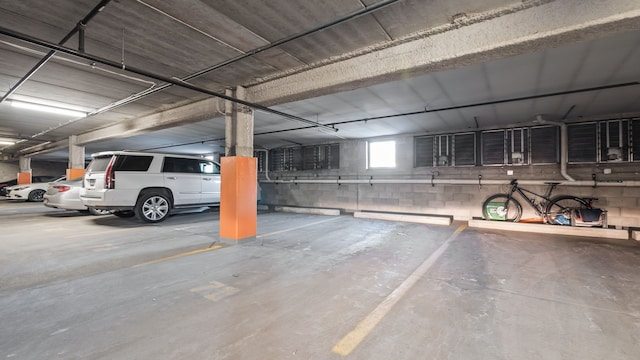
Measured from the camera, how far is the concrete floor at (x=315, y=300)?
5.76ft

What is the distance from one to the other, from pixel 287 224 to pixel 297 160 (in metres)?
4.41

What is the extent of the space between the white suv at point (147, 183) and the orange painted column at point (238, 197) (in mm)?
2791

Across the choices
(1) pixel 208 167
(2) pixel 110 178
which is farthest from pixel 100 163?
(1) pixel 208 167

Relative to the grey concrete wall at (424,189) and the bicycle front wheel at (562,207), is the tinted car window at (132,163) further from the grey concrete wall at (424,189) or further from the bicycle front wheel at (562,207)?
the bicycle front wheel at (562,207)

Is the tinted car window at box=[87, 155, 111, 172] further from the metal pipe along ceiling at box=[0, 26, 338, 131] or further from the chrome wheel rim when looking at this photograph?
the metal pipe along ceiling at box=[0, 26, 338, 131]

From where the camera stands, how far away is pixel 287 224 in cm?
669

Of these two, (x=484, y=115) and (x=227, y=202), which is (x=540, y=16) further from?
(x=227, y=202)

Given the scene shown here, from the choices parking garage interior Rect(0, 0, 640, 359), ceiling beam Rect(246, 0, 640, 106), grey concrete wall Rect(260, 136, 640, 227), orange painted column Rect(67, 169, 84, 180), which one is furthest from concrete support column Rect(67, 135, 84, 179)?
ceiling beam Rect(246, 0, 640, 106)

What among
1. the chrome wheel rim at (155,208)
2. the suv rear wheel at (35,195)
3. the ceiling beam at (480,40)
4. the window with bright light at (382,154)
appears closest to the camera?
the ceiling beam at (480,40)

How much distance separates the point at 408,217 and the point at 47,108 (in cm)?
937

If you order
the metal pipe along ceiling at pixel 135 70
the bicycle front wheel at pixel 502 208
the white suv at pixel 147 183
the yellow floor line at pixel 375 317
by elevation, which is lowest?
the yellow floor line at pixel 375 317

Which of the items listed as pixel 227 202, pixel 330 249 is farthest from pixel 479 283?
pixel 227 202

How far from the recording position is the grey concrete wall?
5836mm

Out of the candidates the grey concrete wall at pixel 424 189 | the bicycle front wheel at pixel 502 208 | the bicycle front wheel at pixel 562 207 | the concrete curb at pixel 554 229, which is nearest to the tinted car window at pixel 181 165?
the grey concrete wall at pixel 424 189
